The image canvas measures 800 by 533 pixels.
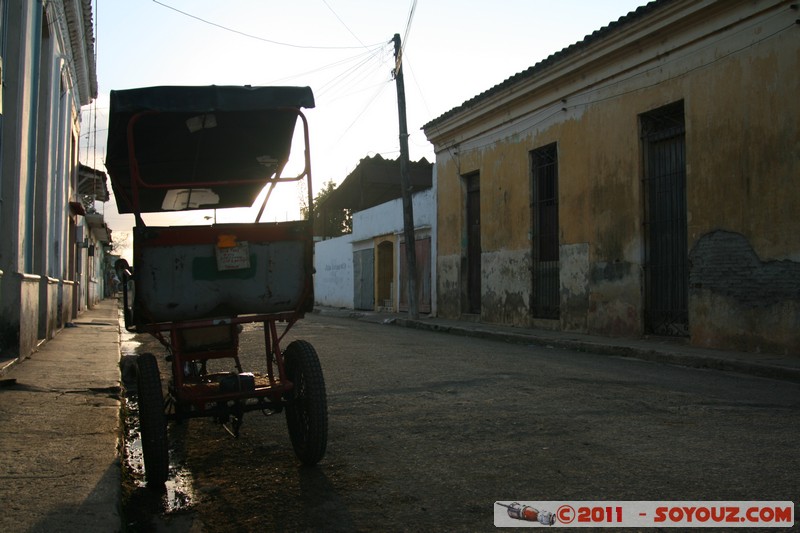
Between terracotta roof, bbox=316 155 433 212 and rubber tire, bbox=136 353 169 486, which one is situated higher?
terracotta roof, bbox=316 155 433 212

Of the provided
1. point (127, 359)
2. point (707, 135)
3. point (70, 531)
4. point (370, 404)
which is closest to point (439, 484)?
point (70, 531)

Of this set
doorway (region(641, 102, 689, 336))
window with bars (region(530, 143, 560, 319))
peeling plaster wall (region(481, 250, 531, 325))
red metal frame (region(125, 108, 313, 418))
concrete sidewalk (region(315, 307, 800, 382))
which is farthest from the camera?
peeling plaster wall (region(481, 250, 531, 325))

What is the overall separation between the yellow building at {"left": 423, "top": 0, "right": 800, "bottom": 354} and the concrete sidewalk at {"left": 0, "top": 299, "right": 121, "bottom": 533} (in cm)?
823

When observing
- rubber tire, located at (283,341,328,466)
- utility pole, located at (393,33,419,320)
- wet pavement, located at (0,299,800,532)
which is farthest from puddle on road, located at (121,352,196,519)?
utility pole, located at (393,33,419,320)

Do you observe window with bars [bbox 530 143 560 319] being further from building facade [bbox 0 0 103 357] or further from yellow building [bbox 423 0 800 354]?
building facade [bbox 0 0 103 357]

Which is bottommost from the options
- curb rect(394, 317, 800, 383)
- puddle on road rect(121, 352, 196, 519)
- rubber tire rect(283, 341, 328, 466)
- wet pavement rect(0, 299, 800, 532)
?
puddle on road rect(121, 352, 196, 519)

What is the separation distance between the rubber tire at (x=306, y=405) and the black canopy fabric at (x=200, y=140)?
1.07 m

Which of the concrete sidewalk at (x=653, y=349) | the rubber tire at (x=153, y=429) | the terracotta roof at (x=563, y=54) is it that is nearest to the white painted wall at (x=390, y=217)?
→ the terracotta roof at (x=563, y=54)

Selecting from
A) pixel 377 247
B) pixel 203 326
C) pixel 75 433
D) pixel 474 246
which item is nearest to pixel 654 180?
pixel 474 246

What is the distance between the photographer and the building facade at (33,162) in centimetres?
743

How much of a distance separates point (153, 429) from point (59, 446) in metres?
0.84

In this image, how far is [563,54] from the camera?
13609 millimetres

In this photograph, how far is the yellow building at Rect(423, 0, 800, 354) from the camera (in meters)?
9.45

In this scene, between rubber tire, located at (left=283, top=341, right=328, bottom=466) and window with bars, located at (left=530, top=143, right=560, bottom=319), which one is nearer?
rubber tire, located at (left=283, top=341, right=328, bottom=466)
